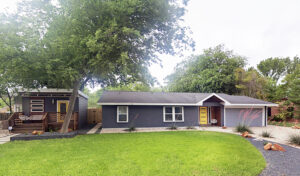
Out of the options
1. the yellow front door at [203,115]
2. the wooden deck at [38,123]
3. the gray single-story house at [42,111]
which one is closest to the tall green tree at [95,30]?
the gray single-story house at [42,111]

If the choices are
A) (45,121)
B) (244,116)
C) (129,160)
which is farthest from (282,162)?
(45,121)

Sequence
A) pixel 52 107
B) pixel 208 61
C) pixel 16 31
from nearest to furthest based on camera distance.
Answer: pixel 16 31 < pixel 52 107 < pixel 208 61

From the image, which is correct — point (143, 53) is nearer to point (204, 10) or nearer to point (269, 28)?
point (204, 10)

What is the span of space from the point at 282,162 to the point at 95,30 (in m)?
9.42

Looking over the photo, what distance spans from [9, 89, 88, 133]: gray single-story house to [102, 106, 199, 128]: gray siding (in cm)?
235

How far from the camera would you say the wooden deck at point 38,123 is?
10273mm

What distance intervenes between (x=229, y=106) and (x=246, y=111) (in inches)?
76.7

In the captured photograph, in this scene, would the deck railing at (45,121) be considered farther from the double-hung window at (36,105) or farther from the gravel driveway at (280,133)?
the gravel driveway at (280,133)

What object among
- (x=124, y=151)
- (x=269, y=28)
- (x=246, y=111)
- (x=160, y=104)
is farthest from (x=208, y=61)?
(x=124, y=151)

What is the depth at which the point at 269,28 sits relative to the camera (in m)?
16.7

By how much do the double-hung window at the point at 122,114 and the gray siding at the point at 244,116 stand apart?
27.9 ft

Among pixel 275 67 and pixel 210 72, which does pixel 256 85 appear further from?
pixel 275 67

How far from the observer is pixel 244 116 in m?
13.7

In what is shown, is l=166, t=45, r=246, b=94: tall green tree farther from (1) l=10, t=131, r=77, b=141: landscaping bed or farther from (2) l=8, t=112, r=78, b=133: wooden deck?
(1) l=10, t=131, r=77, b=141: landscaping bed
